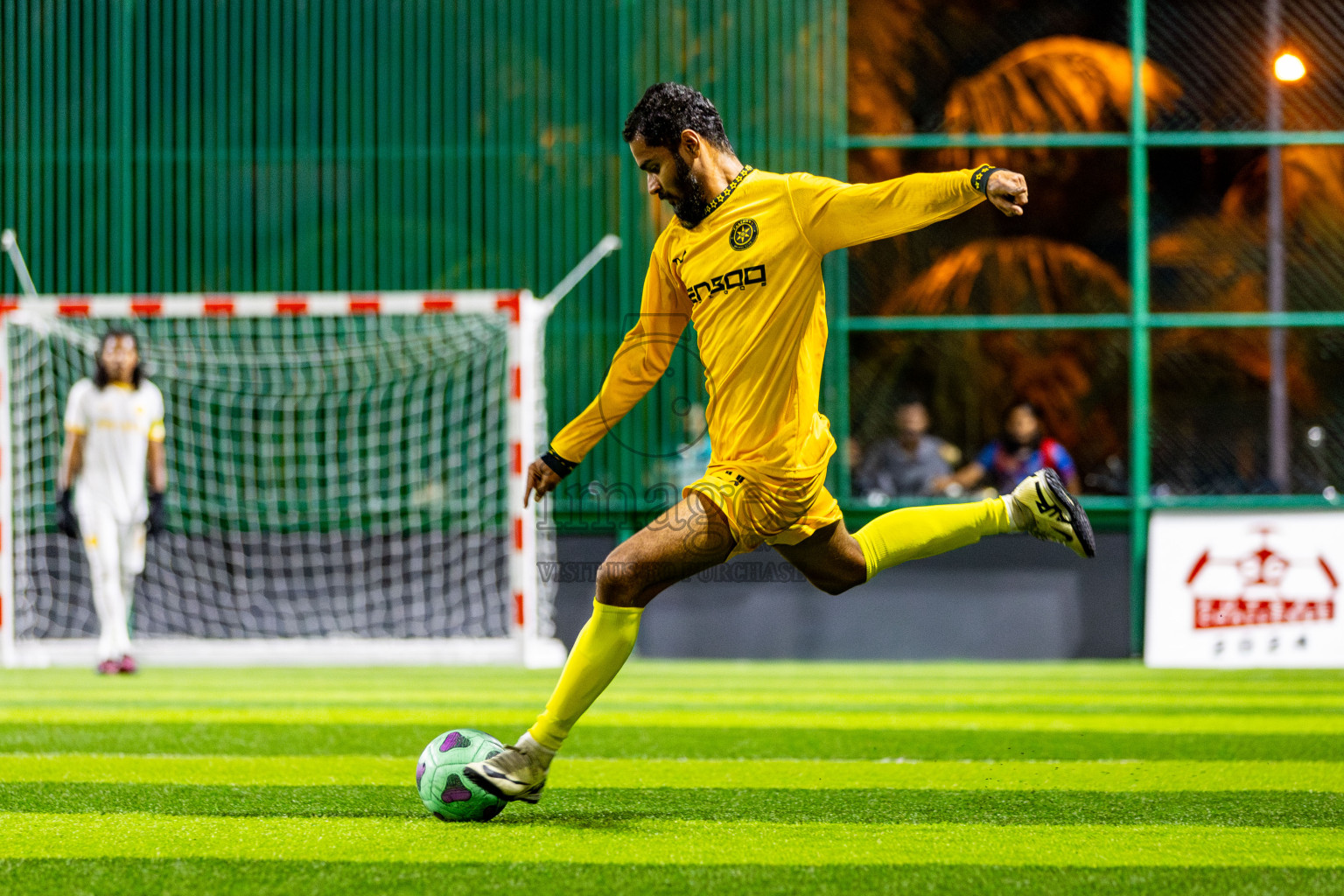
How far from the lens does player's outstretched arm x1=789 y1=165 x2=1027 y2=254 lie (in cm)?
389

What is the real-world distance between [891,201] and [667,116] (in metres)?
0.67

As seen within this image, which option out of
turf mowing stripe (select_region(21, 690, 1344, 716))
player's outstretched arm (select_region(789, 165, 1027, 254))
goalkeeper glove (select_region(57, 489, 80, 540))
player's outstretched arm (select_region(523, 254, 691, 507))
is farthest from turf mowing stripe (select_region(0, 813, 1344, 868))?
goalkeeper glove (select_region(57, 489, 80, 540))

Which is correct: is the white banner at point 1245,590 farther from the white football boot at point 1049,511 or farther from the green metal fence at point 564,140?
the white football boot at point 1049,511

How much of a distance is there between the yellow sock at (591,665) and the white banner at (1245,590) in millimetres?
7938

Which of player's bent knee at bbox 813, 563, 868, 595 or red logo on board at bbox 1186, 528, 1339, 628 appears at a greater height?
player's bent knee at bbox 813, 563, 868, 595

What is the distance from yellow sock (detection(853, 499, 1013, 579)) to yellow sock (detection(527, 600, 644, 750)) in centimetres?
98

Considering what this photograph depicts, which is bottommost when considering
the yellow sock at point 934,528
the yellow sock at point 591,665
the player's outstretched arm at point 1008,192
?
the yellow sock at point 591,665

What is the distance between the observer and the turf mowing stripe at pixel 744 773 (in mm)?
5172

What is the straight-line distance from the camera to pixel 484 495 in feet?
40.3

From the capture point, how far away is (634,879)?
3.39 m

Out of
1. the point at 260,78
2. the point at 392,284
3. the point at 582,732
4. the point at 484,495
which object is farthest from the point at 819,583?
the point at 260,78

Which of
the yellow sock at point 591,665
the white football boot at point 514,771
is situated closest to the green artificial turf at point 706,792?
the white football boot at point 514,771

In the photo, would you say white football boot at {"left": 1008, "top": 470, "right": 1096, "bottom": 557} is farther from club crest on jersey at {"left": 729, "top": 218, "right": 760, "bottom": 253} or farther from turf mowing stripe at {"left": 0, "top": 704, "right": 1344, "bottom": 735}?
turf mowing stripe at {"left": 0, "top": 704, "right": 1344, "bottom": 735}

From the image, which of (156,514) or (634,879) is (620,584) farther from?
(156,514)
